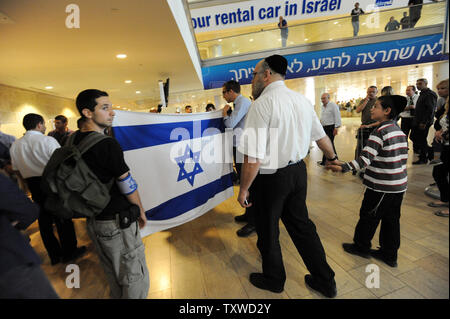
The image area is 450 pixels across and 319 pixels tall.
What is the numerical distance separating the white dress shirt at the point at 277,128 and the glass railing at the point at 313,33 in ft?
23.3

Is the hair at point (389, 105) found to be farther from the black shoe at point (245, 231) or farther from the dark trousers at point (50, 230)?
the dark trousers at point (50, 230)

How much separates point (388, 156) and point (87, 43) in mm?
4825

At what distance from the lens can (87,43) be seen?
12.4 ft

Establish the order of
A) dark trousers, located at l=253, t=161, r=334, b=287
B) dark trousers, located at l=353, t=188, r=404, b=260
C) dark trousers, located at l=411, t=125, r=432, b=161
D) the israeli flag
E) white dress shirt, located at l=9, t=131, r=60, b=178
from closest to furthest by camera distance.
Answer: dark trousers, located at l=253, t=161, r=334, b=287, dark trousers, located at l=353, t=188, r=404, b=260, the israeli flag, white dress shirt, located at l=9, t=131, r=60, b=178, dark trousers, located at l=411, t=125, r=432, b=161

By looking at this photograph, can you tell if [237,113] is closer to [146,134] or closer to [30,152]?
[146,134]

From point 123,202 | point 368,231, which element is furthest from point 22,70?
point 368,231

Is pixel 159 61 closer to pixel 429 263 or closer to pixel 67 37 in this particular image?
pixel 67 37

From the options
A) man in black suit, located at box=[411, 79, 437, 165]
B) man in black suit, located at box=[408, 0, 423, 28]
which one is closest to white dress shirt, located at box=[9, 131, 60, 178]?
man in black suit, located at box=[411, 79, 437, 165]

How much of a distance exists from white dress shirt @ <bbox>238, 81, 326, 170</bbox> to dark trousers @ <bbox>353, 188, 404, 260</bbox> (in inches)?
35.1

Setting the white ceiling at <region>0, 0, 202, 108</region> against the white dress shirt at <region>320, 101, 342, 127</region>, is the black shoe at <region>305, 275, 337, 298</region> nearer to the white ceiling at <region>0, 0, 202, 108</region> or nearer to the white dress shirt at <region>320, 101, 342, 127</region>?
the white ceiling at <region>0, 0, 202, 108</region>

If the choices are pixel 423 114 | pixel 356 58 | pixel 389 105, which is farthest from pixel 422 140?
pixel 389 105

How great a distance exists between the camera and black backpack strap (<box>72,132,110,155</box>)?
1.14 m

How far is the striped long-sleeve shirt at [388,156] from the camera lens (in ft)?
5.34

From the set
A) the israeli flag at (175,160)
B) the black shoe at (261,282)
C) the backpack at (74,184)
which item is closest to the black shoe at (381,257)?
the black shoe at (261,282)
